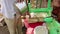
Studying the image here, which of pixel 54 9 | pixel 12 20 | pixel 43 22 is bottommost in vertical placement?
pixel 12 20

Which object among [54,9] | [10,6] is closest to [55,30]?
[54,9]

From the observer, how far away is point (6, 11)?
4.64 ft

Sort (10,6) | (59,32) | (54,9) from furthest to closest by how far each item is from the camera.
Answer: (10,6) < (54,9) < (59,32)

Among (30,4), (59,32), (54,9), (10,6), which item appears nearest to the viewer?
(59,32)

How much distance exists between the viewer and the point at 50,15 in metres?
0.86

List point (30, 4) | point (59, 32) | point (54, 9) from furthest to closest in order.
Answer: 1. point (30, 4)
2. point (54, 9)
3. point (59, 32)

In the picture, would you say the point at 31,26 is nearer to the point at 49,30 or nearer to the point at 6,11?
the point at 49,30

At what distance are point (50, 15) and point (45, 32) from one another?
0.13 meters

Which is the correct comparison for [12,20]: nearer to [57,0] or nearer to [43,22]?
[43,22]

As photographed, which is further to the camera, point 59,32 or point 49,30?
point 49,30

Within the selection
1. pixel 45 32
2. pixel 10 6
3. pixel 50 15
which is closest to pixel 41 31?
pixel 45 32

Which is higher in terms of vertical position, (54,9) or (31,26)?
(54,9)

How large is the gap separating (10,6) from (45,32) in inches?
27.1

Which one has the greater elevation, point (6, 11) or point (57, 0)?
point (57, 0)
